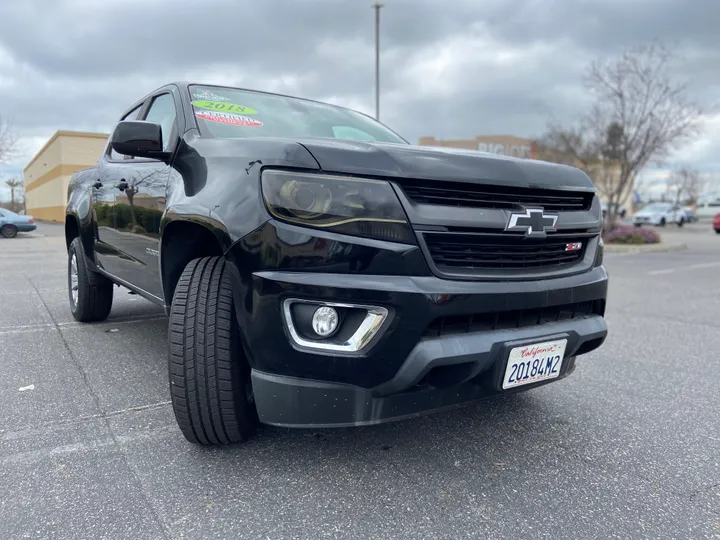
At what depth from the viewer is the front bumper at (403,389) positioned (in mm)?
1825

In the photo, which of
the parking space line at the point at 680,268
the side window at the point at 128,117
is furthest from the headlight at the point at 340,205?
the parking space line at the point at 680,268

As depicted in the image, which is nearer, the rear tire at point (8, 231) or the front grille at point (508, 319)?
the front grille at point (508, 319)

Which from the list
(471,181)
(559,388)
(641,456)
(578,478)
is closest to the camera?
(471,181)

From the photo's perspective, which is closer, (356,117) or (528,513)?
(528,513)

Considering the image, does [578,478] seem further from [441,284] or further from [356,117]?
[356,117]

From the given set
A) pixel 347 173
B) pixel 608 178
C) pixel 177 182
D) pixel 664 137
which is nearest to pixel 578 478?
pixel 347 173

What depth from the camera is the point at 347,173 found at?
1858 mm

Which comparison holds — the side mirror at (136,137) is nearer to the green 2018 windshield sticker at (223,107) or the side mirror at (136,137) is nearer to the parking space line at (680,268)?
the green 2018 windshield sticker at (223,107)

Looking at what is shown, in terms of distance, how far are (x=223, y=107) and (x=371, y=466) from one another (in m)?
1.96

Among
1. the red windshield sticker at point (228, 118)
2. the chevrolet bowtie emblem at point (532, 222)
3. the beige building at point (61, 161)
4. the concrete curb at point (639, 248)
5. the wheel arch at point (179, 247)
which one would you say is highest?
the beige building at point (61, 161)

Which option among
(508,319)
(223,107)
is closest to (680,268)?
(508,319)

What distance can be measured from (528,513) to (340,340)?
922 mm

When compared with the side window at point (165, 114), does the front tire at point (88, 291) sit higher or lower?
lower

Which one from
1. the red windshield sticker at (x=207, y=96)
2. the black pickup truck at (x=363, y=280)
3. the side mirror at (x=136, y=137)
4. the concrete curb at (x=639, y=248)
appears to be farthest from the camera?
the concrete curb at (x=639, y=248)
